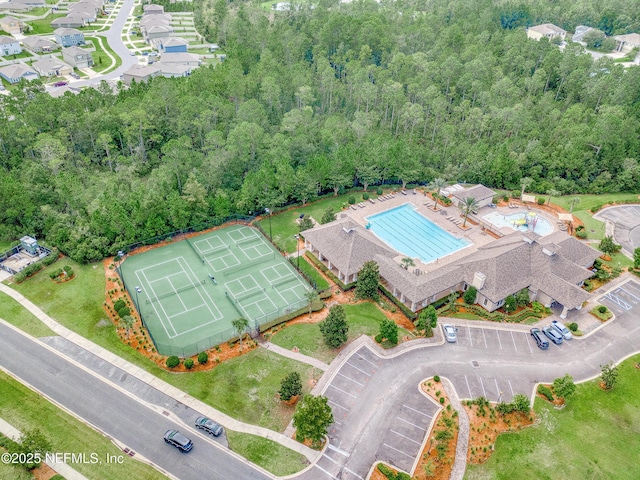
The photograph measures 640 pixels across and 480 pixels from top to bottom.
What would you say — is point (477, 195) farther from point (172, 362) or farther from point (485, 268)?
point (172, 362)

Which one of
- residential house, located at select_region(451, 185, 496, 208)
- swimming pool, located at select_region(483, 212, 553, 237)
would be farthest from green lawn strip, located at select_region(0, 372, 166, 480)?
swimming pool, located at select_region(483, 212, 553, 237)

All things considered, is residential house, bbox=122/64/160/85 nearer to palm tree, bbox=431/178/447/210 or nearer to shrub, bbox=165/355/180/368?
palm tree, bbox=431/178/447/210

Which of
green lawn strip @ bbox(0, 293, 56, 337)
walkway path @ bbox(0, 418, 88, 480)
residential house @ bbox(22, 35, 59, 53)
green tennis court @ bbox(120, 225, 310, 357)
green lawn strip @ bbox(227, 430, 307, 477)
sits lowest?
green tennis court @ bbox(120, 225, 310, 357)

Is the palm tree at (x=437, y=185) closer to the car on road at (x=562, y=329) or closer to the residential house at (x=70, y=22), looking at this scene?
the car on road at (x=562, y=329)

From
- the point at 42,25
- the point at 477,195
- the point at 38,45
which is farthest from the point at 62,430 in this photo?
the point at 42,25

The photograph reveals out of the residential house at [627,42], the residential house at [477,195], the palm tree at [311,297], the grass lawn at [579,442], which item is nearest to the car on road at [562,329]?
the grass lawn at [579,442]

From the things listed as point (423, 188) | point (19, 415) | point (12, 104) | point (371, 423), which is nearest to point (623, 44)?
point (423, 188)
